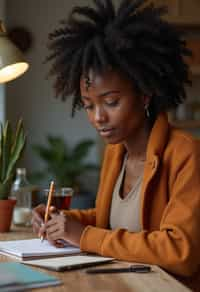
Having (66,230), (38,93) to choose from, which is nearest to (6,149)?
(66,230)

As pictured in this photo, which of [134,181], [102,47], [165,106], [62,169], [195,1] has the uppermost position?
[195,1]

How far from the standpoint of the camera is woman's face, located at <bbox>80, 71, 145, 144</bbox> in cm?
172

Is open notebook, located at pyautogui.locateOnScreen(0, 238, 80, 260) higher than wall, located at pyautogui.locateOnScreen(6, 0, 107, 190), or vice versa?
wall, located at pyautogui.locateOnScreen(6, 0, 107, 190)

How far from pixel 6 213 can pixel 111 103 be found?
0.59m

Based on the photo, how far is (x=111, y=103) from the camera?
1.72m

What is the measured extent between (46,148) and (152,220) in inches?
142

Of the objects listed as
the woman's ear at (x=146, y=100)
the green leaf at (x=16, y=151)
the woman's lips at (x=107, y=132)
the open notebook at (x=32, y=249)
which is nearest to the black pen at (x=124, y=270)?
the open notebook at (x=32, y=249)

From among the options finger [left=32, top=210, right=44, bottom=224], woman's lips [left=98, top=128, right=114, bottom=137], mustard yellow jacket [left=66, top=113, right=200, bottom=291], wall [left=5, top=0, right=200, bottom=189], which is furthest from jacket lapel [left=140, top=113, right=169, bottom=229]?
wall [left=5, top=0, right=200, bottom=189]

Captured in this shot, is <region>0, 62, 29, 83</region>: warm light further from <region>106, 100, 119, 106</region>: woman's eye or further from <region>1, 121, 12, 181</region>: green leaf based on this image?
<region>106, 100, 119, 106</region>: woman's eye

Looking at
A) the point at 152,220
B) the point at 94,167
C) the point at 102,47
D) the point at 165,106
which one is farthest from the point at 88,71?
the point at 94,167

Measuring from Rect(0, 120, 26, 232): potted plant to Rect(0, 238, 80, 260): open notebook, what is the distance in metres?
0.32

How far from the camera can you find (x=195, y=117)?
16.0 feet

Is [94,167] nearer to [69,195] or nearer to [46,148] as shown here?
[46,148]

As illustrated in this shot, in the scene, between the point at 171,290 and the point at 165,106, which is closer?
the point at 171,290
